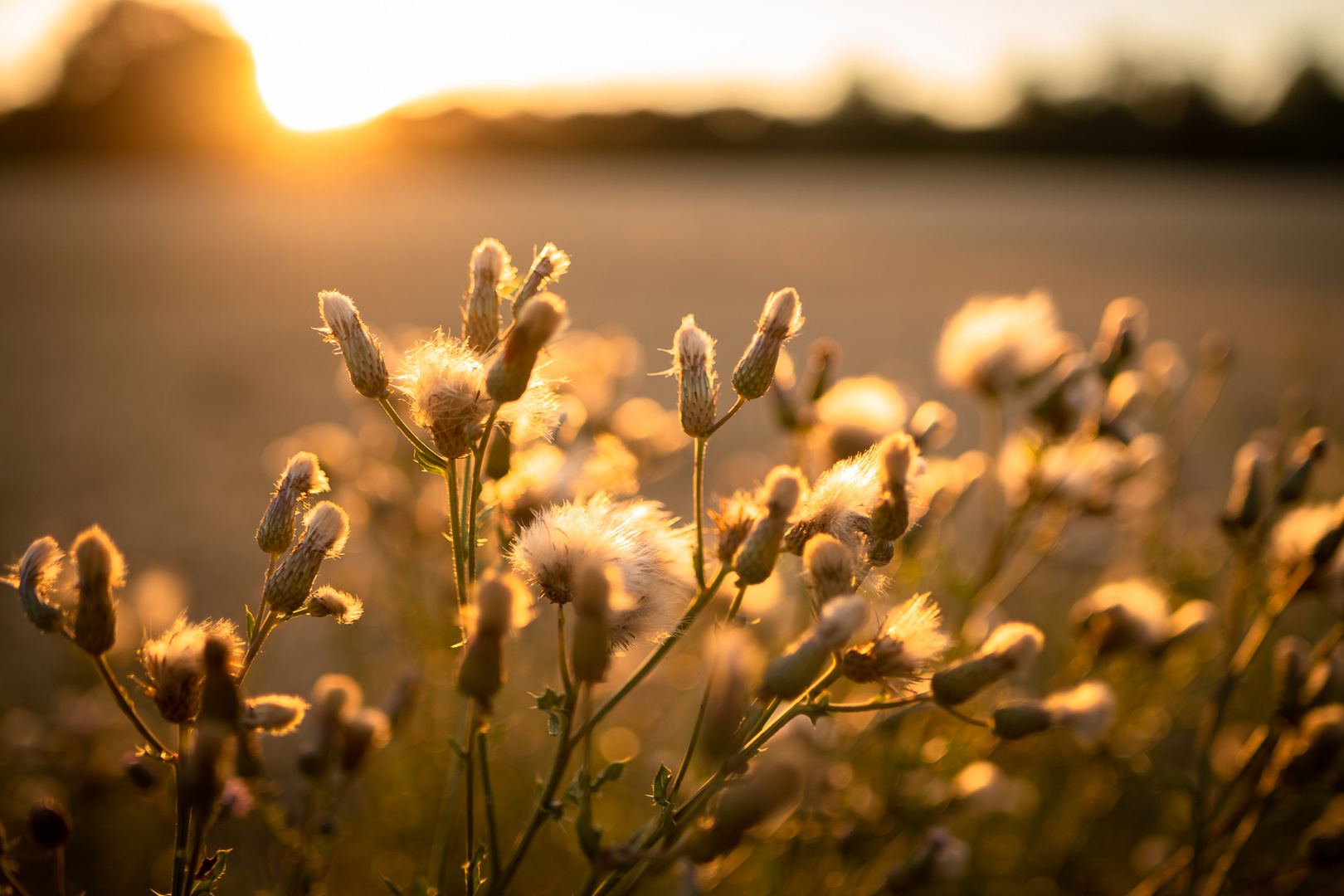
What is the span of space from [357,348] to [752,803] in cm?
74

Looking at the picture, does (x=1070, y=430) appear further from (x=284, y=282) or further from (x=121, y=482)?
(x=284, y=282)

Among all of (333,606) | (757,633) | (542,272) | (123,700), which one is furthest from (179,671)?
(757,633)

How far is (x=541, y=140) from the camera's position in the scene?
23797 mm

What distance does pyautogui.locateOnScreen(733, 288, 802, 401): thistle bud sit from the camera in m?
1.09

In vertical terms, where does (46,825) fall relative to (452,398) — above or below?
below

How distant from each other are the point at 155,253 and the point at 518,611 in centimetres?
1130

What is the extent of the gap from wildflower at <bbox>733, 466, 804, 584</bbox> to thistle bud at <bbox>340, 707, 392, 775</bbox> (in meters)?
0.75

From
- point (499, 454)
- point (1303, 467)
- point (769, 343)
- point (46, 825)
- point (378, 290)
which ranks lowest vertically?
point (46, 825)

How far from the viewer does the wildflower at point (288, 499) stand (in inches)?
40.4

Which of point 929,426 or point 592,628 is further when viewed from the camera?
Answer: point 929,426

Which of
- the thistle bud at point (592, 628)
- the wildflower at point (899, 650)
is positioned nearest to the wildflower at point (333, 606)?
the thistle bud at point (592, 628)

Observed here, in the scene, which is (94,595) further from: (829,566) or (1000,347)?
(1000,347)

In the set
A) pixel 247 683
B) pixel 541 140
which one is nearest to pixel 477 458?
pixel 247 683

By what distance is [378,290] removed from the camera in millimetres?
8141
